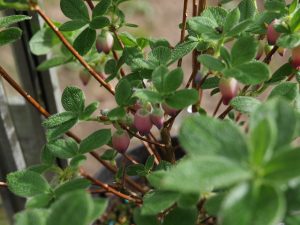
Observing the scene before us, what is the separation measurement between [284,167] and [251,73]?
0.88 feet

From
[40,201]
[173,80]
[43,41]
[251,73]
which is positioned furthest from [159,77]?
[43,41]

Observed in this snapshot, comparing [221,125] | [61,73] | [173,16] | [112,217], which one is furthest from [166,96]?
[173,16]

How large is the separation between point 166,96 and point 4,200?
913 mm

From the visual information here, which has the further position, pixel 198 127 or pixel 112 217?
pixel 112 217

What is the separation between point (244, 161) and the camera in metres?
0.45

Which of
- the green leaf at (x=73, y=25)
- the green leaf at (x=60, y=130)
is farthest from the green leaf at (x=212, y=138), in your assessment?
the green leaf at (x=73, y=25)

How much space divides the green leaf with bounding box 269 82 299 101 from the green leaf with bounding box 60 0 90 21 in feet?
1.13

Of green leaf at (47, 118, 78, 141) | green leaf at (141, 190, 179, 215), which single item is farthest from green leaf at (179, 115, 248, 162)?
green leaf at (47, 118, 78, 141)

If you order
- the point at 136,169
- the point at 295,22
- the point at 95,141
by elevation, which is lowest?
the point at 136,169

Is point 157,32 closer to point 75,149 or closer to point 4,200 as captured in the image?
point 4,200

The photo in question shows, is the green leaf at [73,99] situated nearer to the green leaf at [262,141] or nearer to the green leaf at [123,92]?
the green leaf at [123,92]

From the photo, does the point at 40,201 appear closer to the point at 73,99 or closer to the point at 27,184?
the point at 27,184

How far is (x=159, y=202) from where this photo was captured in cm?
59

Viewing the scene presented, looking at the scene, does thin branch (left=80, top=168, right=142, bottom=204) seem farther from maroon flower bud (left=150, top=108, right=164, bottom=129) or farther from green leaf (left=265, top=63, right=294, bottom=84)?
green leaf (left=265, top=63, right=294, bottom=84)
